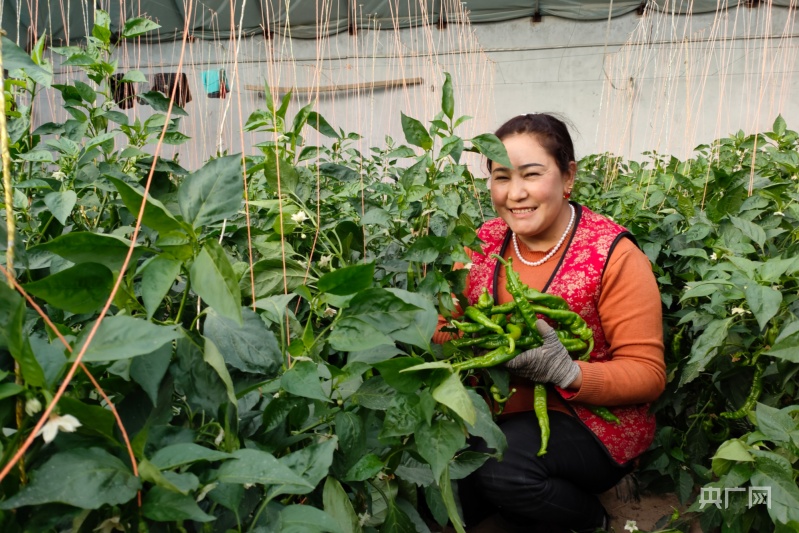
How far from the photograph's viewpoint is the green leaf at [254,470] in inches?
19.7

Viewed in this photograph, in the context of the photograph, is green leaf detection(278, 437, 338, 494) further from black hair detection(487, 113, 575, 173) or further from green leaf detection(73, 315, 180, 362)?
black hair detection(487, 113, 575, 173)

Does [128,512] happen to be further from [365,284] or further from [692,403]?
[692,403]

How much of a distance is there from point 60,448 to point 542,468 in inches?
39.9

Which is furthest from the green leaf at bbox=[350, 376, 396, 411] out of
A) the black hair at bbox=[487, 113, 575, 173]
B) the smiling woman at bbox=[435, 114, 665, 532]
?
the black hair at bbox=[487, 113, 575, 173]

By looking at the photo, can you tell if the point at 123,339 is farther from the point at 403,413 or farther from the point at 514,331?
the point at 514,331

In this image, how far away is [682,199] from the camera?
158 centimetres

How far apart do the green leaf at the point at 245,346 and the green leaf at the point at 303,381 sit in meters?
0.03

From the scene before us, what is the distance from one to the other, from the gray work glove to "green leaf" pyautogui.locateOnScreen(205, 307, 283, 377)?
63 cm

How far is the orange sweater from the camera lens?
4.13ft

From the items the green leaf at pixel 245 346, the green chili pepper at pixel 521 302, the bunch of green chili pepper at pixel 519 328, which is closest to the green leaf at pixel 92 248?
the green leaf at pixel 245 346

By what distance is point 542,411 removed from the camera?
1.28 metres

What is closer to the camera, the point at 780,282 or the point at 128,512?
the point at 128,512

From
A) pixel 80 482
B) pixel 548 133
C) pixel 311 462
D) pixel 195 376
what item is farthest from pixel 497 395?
pixel 80 482

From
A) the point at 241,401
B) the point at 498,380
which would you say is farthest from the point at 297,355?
the point at 498,380
